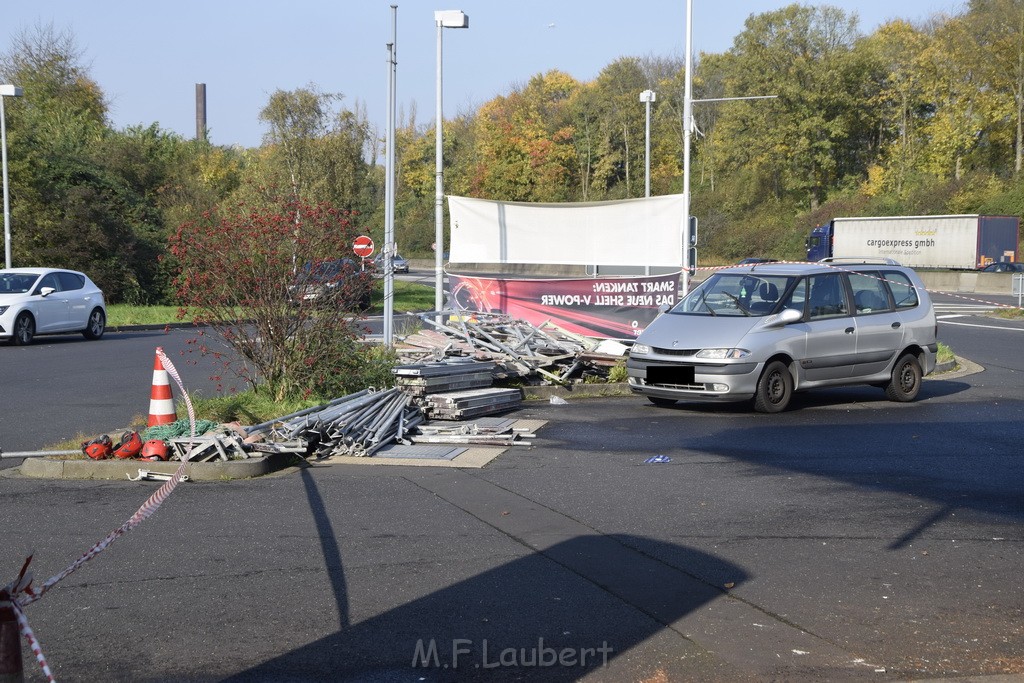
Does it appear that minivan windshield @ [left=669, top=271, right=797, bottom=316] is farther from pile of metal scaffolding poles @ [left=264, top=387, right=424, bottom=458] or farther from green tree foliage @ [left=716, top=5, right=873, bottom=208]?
green tree foliage @ [left=716, top=5, right=873, bottom=208]

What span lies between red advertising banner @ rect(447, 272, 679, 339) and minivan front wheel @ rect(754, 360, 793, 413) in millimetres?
5119

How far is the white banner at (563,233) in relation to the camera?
19141 mm

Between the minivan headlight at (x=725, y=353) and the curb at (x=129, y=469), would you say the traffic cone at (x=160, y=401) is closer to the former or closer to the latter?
the curb at (x=129, y=469)

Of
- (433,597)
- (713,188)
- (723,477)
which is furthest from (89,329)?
(713,188)

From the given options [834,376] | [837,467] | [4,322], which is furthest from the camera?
[4,322]

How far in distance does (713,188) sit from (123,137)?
1807 inches

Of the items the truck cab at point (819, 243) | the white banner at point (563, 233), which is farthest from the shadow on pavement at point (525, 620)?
the truck cab at point (819, 243)

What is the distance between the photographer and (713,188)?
266 feet

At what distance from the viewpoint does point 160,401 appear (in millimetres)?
9812

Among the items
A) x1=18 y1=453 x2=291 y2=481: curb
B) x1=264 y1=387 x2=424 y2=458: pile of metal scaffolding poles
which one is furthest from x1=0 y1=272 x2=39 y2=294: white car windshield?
x1=18 y1=453 x2=291 y2=481: curb

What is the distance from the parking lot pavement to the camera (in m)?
4.84

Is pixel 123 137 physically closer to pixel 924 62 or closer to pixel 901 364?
pixel 901 364

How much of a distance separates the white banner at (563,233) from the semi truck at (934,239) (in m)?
34.3

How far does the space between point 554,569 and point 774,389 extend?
24.4ft
